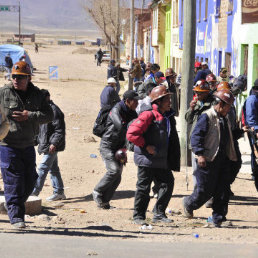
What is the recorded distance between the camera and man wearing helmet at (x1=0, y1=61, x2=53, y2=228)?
7.22 meters

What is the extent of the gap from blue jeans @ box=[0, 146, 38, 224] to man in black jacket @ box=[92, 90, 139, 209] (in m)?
1.99

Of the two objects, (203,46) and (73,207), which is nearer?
(73,207)

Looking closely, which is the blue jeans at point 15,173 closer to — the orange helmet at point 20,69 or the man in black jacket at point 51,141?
the orange helmet at point 20,69

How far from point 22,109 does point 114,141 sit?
241cm

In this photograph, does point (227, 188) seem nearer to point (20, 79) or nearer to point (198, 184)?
point (198, 184)

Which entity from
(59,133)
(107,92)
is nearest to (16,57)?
(107,92)

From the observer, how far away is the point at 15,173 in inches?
290

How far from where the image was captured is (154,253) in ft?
20.6

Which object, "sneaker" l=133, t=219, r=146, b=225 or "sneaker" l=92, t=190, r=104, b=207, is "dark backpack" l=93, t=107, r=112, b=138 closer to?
"sneaker" l=92, t=190, r=104, b=207

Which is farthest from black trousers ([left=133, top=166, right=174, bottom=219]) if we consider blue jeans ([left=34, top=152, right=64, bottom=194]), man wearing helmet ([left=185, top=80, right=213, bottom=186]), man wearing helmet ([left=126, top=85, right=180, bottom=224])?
blue jeans ([left=34, top=152, right=64, bottom=194])

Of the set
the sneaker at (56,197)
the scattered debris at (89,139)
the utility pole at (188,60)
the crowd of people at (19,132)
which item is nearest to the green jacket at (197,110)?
the crowd of people at (19,132)

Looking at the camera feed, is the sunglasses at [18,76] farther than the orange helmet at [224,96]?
No

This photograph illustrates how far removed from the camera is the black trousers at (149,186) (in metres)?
8.20

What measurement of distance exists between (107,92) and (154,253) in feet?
27.7
